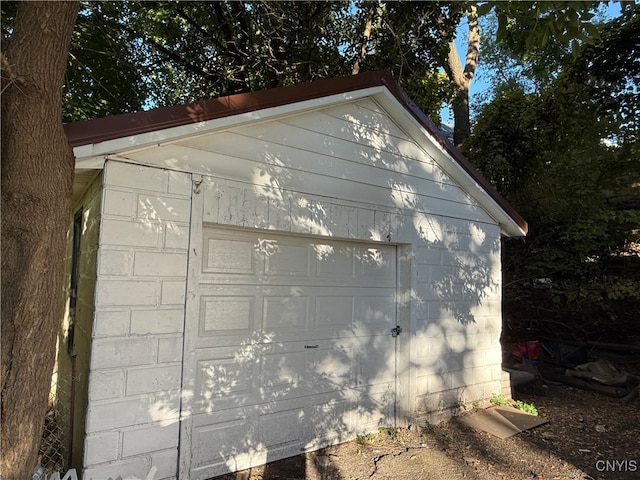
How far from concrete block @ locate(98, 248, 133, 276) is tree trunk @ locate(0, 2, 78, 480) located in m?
0.74

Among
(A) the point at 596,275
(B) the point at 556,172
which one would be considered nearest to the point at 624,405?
(A) the point at 596,275

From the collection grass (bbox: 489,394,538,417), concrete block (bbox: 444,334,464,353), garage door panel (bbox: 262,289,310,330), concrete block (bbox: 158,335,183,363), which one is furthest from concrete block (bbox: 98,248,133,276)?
grass (bbox: 489,394,538,417)

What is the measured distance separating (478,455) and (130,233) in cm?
392

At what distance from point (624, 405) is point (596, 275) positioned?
279cm

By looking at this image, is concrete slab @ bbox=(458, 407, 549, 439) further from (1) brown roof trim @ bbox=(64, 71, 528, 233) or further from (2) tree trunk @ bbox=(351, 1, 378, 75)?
(2) tree trunk @ bbox=(351, 1, 378, 75)

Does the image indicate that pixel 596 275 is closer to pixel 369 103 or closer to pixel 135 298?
pixel 369 103

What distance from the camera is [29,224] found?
216cm

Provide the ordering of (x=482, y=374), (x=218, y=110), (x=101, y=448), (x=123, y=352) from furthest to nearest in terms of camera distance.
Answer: (x=482, y=374), (x=218, y=110), (x=123, y=352), (x=101, y=448)

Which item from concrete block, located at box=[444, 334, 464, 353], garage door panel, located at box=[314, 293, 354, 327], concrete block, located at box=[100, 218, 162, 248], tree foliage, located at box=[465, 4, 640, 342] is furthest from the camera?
tree foliage, located at box=[465, 4, 640, 342]

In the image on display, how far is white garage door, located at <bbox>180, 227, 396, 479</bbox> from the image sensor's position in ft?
11.6

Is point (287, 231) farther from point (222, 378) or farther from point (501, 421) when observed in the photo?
point (501, 421)

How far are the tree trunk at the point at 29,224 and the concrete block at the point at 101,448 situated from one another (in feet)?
2.58

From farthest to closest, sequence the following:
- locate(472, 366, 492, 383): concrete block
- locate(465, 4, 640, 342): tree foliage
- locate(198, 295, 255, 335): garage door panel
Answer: locate(465, 4, 640, 342): tree foliage, locate(472, 366, 492, 383): concrete block, locate(198, 295, 255, 335): garage door panel

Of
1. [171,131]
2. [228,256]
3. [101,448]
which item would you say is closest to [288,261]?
[228,256]
